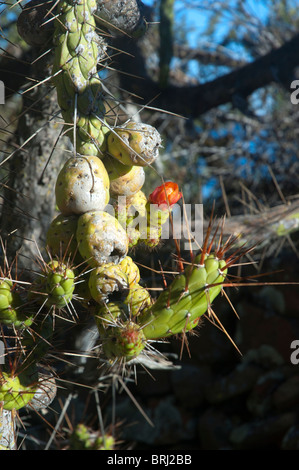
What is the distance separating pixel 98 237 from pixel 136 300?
183 mm

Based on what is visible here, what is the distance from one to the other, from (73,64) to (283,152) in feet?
9.11

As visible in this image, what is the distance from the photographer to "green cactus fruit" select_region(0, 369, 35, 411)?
3.84ft

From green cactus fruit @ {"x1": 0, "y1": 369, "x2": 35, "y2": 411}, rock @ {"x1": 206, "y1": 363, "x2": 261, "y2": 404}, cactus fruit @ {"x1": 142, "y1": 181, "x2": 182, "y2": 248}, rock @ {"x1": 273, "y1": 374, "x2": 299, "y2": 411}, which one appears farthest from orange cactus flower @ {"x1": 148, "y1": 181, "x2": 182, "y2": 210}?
rock @ {"x1": 206, "y1": 363, "x2": 261, "y2": 404}

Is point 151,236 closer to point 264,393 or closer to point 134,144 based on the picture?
point 134,144

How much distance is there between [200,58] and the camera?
440 cm

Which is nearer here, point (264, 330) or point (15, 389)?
point (15, 389)

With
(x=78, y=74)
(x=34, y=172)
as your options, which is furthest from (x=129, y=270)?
(x=34, y=172)

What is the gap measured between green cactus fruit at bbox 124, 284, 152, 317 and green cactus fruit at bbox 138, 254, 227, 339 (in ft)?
0.13

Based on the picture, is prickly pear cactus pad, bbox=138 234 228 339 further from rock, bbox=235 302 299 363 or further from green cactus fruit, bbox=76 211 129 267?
rock, bbox=235 302 299 363

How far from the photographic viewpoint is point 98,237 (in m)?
1.12

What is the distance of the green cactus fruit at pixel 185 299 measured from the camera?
A: 1098mm

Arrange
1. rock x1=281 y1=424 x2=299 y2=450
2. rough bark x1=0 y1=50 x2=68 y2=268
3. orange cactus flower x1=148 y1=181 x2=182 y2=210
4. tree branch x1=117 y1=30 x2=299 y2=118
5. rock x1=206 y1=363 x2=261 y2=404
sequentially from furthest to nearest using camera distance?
rock x1=206 y1=363 x2=261 y2=404
tree branch x1=117 y1=30 x2=299 y2=118
rock x1=281 y1=424 x2=299 y2=450
rough bark x1=0 y1=50 x2=68 y2=268
orange cactus flower x1=148 y1=181 x2=182 y2=210

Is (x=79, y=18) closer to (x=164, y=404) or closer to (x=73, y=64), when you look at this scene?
(x=73, y=64)
